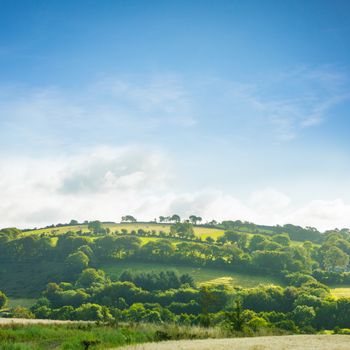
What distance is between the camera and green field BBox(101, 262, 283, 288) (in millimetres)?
142500

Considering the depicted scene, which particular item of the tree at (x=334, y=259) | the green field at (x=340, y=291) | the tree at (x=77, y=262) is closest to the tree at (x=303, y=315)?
the green field at (x=340, y=291)

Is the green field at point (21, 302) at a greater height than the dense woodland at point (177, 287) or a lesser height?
lesser

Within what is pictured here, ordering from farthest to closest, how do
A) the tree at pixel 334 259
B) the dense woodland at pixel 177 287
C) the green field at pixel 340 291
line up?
the tree at pixel 334 259, the green field at pixel 340 291, the dense woodland at pixel 177 287

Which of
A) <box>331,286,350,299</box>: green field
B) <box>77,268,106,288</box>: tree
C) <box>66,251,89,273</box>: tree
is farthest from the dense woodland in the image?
<box>331,286,350,299</box>: green field

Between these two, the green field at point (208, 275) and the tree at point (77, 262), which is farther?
the tree at point (77, 262)

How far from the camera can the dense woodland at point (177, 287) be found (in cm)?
9706

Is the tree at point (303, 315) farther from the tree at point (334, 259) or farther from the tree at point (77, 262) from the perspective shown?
the tree at point (77, 262)

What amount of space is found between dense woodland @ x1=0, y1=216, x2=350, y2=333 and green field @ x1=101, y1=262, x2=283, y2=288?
4.17 meters

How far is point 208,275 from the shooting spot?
15100cm

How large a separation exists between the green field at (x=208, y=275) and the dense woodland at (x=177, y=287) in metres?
4.17

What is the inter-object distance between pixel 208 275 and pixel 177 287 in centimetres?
1753

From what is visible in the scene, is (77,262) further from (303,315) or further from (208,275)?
(303,315)

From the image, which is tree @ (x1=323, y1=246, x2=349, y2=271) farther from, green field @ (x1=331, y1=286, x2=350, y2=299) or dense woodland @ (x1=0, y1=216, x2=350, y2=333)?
green field @ (x1=331, y1=286, x2=350, y2=299)

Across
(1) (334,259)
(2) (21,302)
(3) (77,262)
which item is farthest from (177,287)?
(1) (334,259)
